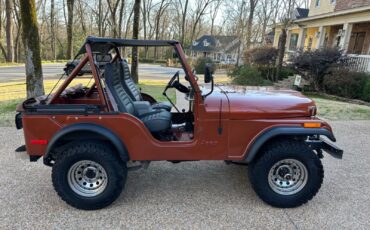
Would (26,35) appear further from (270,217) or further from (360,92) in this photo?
(360,92)

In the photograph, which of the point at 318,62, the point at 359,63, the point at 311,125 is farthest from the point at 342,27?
the point at 311,125

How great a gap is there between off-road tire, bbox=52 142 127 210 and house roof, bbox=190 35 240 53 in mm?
42483

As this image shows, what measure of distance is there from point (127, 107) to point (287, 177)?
202 cm

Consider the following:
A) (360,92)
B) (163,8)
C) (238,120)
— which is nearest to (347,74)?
(360,92)

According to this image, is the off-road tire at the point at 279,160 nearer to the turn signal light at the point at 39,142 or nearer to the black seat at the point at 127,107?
the black seat at the point at 127,107

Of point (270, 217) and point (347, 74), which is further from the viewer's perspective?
point (347, 74)

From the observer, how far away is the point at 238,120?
297cm

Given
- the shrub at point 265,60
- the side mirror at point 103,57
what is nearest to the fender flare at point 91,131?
the side mirror at point 103,57

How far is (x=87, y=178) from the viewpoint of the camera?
10.0 ft

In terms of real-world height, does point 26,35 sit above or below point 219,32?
below

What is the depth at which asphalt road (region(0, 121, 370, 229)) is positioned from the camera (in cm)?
276

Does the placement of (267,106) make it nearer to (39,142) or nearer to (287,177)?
(287,177)

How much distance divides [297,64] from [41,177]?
1243 centimetres

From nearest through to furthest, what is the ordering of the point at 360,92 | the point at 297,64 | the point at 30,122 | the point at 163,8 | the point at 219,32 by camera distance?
the point at 30,122 → the point at 360,92 → the point at 297,64 → the point at 163,8 → the point at 219,32
